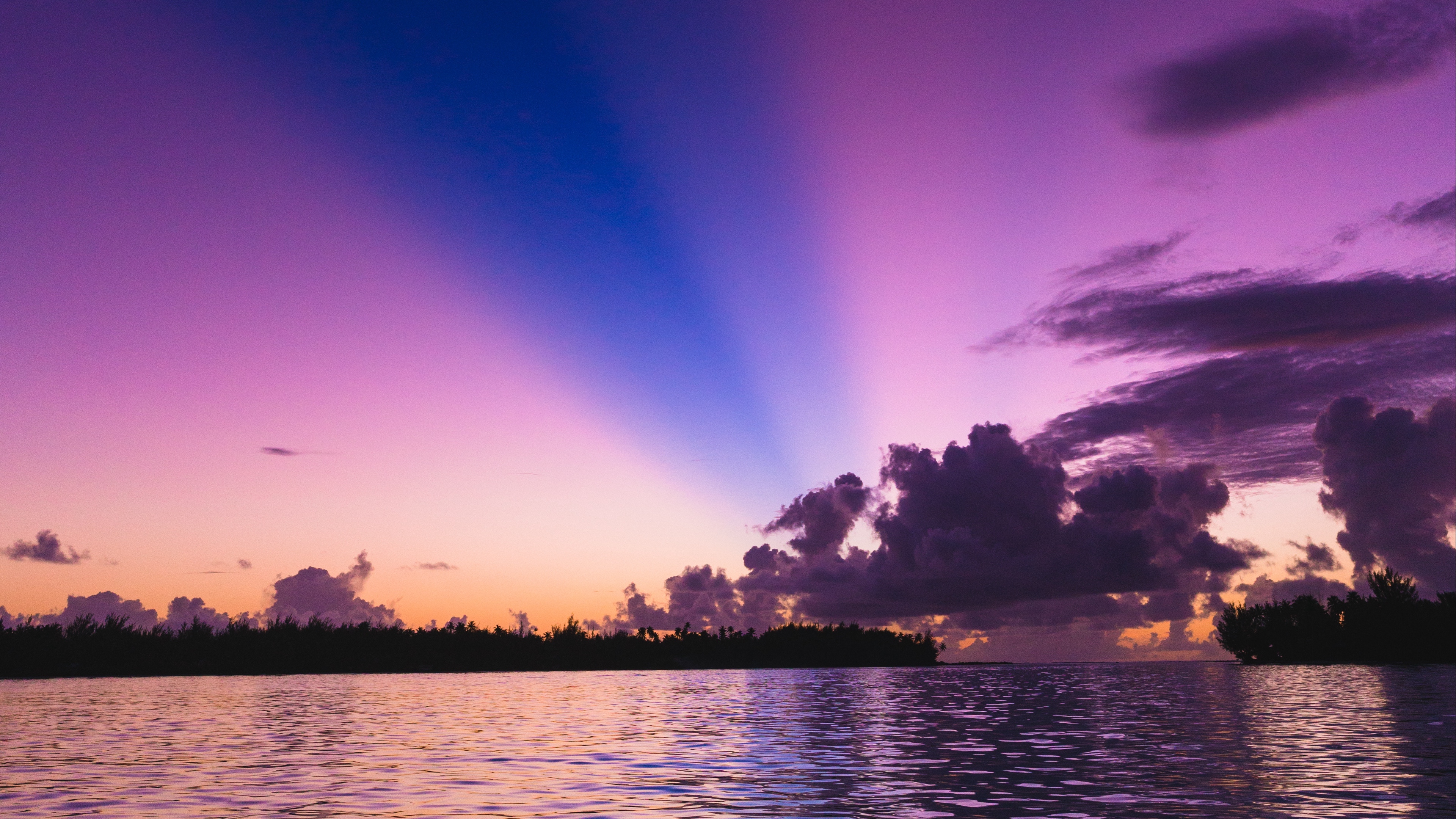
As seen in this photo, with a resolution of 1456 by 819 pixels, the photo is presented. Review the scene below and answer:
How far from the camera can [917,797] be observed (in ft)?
109

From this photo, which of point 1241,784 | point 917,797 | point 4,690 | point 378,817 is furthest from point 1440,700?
point 4,690

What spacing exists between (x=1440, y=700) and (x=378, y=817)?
102199mm

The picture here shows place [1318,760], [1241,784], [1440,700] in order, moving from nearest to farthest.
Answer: [1241,784]
[1318,760]
[1440,700]

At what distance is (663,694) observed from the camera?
137500 millimetres

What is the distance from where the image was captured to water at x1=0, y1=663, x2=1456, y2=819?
3133 cm

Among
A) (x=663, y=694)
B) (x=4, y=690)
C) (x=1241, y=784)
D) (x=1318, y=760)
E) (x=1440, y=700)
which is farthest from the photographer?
(x=4, y=690)

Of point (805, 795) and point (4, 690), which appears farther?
point (4, 690)

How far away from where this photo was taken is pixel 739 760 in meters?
45.9

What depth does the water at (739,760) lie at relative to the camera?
31.3 meters

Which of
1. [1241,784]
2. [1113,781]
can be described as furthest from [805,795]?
[1241,784]

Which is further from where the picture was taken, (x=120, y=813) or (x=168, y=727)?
(x=168, y=727)

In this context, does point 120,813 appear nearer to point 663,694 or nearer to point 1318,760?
point 1318,760

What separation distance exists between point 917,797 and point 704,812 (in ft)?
26.0

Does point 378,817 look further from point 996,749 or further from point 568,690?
point 568,690
